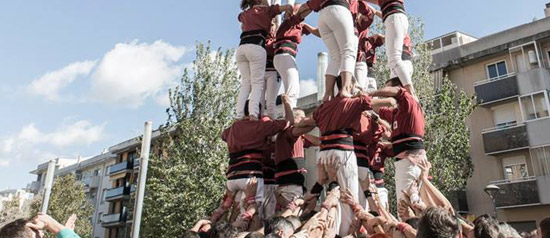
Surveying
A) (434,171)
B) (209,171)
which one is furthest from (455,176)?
(209,171)

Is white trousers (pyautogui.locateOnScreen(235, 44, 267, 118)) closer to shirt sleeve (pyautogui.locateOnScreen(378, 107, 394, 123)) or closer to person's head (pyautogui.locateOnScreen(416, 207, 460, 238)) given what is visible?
shirt sleeve (pyautogui.locateOnScreen(378, 107, 394, 123))

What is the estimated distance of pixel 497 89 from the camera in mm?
24734

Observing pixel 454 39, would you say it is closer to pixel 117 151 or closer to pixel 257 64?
pixel 257 64

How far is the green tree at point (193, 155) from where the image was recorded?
19.0 m

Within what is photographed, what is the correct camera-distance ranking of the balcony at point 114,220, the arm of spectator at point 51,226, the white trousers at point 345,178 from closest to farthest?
1. the arm of spectator at point 51,226
2. the white trousers at point 345,178
3. the balcony at point 114,220

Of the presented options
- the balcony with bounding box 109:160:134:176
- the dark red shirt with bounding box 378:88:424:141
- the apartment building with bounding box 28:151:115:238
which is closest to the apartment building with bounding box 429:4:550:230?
the dark red shirt with bounding box 378:88:424:141

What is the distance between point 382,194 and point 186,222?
1257 centimetres

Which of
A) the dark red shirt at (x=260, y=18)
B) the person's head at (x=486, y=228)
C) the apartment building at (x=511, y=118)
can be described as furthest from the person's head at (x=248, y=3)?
the apartment building at (x=511, y=118)

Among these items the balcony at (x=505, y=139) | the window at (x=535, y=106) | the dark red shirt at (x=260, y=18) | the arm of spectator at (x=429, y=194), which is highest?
the window at (x=535, y=106)

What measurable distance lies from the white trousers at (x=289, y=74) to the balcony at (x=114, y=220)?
45.2 m

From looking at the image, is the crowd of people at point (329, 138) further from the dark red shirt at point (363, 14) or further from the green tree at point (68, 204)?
the green tree at point (68, 204)

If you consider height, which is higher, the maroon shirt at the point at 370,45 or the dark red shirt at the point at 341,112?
the maroon shirt at the point at 370,45

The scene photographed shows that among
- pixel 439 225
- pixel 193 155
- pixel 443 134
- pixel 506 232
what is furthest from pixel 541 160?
pixel 439 225

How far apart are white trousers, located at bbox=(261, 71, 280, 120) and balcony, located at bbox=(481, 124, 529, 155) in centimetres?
1865
